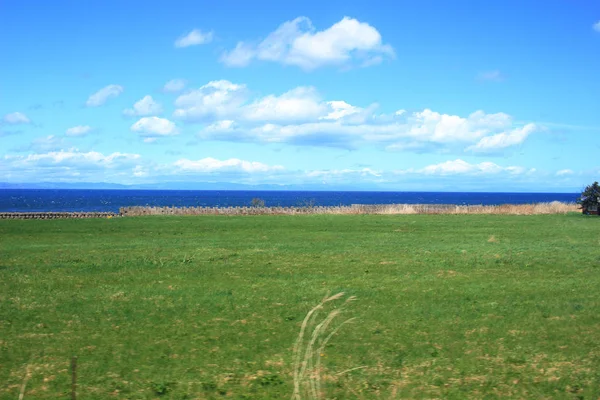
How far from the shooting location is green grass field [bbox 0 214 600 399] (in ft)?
30.2

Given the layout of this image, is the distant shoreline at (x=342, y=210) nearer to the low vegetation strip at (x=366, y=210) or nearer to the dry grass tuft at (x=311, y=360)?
the low vegetation strip at (x=366, y=210)

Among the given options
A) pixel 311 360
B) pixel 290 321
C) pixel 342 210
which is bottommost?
pixel 290 321

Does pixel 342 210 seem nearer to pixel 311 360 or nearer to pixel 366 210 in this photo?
pixel 366 210

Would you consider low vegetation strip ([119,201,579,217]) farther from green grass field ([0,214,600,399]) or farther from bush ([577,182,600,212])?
A: green grass field ([0,214,600,399])

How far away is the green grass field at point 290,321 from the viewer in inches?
362

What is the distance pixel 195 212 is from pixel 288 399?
179ft

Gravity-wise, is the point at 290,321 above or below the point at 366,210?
below

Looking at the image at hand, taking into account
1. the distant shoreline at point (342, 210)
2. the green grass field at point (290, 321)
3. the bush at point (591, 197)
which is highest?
the bush at point (591, 197)

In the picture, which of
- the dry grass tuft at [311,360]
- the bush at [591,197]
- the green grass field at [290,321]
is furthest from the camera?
the bush at [591,197]

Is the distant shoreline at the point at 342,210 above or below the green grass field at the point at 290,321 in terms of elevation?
above

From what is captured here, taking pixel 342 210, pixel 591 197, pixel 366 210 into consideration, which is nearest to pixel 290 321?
pixel 366 210

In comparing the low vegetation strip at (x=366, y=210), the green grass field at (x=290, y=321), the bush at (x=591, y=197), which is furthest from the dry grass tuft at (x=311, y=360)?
the bush at (x=591, y=197)

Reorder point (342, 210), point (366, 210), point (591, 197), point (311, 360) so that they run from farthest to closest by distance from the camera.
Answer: point (342, 210)
point (366, 210)
point (591, 197)
point (311, 360)

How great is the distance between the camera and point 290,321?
13.0 meters
